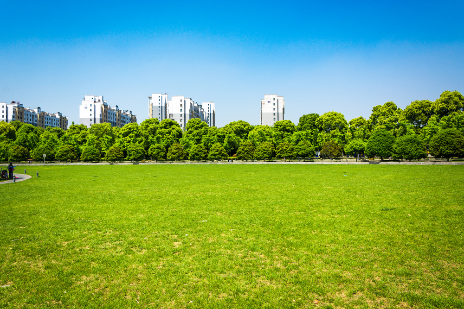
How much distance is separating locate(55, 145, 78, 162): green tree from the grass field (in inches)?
2749

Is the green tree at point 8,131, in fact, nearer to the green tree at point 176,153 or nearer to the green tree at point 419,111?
the green tree at point 176,153

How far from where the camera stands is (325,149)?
249ft

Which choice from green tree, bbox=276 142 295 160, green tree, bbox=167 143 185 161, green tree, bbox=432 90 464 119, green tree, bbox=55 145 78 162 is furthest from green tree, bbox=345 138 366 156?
green tree, bbox=55 145 78 162

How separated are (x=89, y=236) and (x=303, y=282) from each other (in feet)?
24.3

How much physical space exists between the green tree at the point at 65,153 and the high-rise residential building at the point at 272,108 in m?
96.4

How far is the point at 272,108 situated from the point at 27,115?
136 metres

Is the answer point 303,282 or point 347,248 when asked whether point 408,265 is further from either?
point 303,282

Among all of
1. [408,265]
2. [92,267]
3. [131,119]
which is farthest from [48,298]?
[131,119]

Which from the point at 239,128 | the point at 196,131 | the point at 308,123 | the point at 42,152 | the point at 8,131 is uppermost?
the point at 308,123

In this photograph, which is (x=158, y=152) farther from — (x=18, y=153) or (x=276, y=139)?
(x=18, y=153)

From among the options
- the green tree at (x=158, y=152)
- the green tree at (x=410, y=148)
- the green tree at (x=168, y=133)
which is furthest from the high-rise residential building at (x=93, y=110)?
the green tree at (x=410, y=148)

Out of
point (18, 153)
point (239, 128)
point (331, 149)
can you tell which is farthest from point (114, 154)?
point (331, 149)

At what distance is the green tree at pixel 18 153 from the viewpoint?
2829 inches

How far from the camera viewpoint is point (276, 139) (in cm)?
8575
